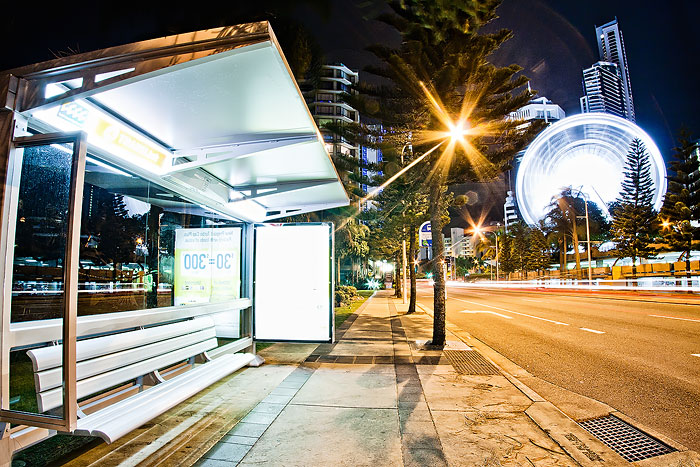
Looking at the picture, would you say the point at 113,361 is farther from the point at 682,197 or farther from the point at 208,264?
the point at 682,197

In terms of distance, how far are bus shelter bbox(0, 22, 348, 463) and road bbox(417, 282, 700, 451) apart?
13.3 ft

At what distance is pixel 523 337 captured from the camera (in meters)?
9.91

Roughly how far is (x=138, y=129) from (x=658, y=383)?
726cm

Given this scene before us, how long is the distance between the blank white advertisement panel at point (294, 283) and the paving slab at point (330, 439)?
248 centimetres

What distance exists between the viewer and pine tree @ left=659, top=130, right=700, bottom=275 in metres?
35.6

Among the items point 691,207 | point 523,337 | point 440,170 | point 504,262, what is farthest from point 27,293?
point 504,262

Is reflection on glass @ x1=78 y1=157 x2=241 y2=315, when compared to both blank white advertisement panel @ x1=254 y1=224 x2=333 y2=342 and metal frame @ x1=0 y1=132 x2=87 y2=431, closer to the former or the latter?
blank white advertisement panel @ x1=254 y1=224 x2=333 y2=342

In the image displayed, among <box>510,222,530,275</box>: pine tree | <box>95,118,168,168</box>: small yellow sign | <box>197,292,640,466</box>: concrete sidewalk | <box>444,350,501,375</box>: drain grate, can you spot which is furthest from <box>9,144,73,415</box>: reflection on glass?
<box>510,222,530,275</box>: pine tree

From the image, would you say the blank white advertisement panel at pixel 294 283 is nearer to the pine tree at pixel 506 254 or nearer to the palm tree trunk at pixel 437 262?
the palm tree trunk at pixel 437 262

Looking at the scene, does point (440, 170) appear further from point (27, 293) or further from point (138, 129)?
point (27, 293)


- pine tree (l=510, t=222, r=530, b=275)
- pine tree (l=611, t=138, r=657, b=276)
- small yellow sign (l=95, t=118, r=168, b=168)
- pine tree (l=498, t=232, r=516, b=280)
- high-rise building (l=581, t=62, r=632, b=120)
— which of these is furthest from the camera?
high-rise building (l=581, t=62, r=632, b=120)

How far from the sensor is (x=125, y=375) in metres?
3.61

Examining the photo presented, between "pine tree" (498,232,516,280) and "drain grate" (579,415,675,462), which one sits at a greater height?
"pine tree" (498,232,516,280)

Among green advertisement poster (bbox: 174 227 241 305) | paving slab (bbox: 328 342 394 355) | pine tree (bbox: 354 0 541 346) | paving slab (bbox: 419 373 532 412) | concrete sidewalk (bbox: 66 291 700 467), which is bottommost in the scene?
paving slab (bbox: 328 342 394 355)
